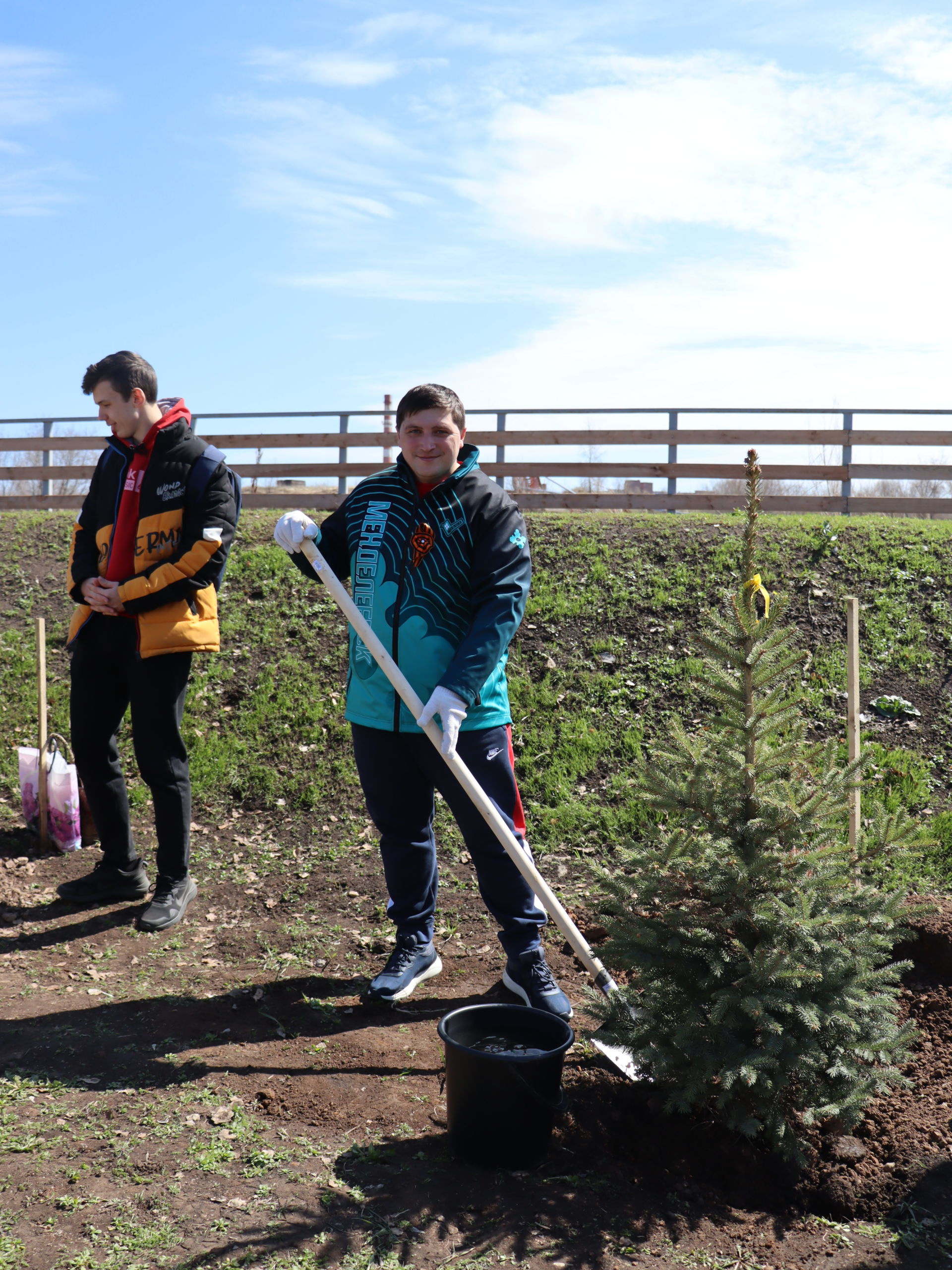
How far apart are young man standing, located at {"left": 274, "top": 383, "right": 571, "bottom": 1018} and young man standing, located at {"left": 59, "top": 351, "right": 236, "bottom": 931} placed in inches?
39.6

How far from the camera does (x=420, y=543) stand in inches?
141

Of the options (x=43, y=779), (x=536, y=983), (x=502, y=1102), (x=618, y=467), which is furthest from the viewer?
(x=618, y=467)

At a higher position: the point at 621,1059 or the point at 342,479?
the point at 342,479

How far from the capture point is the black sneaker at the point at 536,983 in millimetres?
3635

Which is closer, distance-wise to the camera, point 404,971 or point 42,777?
point 404,971

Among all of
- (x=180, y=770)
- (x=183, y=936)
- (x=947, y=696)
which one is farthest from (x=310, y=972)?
(x=947, y=696)

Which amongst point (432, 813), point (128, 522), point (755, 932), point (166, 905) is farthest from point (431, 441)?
point (166, 905)

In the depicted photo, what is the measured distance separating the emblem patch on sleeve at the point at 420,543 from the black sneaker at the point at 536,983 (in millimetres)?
1539

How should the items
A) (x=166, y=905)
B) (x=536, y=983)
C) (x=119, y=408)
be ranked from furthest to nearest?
(x=166, y=905) < (x=119, y=408) < (x=536, y=983)

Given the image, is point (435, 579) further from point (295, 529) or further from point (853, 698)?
point (853, 698)

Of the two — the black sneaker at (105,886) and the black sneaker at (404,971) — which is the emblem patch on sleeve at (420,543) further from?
the black sneaker at (105,886)

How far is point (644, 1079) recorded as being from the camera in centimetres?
310

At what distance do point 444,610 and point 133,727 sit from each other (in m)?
1.97

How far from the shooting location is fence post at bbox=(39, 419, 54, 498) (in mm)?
14367
